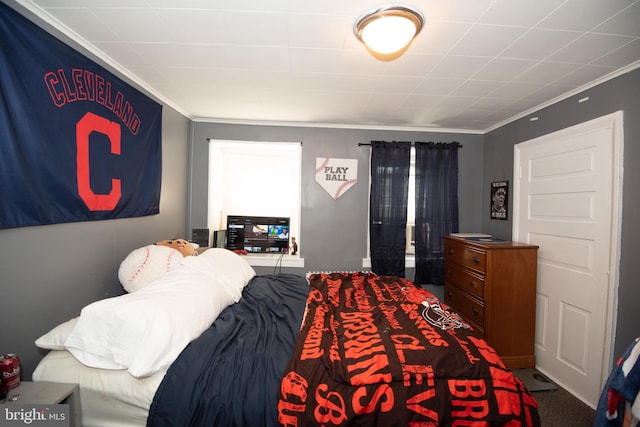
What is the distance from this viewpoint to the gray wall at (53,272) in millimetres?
1350

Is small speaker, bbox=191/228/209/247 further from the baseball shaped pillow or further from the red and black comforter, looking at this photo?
the red and black comforter

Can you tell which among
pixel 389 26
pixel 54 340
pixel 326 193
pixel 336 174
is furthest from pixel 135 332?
pixel 336 174

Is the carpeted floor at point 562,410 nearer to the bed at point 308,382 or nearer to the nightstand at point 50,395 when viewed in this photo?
the bed at point 308,382

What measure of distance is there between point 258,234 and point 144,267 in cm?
157

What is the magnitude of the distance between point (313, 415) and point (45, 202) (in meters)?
1.81

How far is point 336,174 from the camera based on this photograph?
3.36m

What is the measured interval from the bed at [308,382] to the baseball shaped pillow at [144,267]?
423 mm

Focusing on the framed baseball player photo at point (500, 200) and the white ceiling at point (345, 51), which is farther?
the framed baseball player photo at point (500, 200)

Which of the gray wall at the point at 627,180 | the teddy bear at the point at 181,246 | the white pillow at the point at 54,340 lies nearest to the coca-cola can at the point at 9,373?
the white pillow at the point at 54,340

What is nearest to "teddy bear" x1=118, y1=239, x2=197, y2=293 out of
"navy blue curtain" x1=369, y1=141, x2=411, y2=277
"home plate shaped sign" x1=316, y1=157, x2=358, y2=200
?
"home plate shaped sign" x1=316, y1=157, x2=358, y2=200

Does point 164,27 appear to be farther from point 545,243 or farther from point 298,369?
point 545,243

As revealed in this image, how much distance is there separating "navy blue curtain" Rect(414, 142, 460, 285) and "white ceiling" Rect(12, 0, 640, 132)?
0.68 metres

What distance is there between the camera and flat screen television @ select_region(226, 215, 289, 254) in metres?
3.34

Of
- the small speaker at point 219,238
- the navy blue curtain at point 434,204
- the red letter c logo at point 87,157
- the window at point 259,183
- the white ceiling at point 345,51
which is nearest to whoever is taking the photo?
the white ceiling at point 345,51
